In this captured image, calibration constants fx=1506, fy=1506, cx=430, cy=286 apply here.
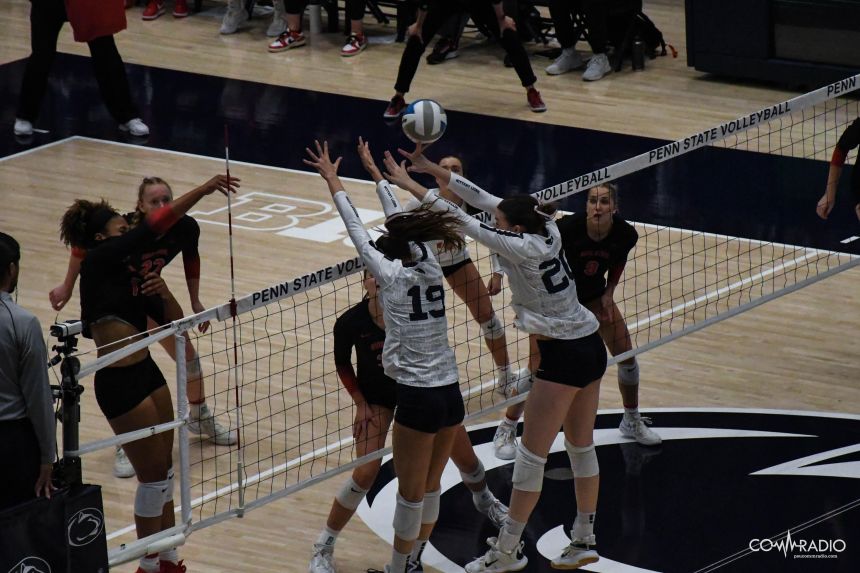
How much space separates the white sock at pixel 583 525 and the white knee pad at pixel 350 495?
1014 mm

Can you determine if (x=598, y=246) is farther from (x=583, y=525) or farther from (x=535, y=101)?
(x=535, y=101)

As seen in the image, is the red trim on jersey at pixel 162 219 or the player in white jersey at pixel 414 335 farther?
the red trim on jersey at pixel 162 219

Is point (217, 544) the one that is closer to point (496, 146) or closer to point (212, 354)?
point (212, 354)

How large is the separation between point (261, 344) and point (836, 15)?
24.1ft

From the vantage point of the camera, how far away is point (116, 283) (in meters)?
6.99

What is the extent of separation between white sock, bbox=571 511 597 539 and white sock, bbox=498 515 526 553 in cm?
26

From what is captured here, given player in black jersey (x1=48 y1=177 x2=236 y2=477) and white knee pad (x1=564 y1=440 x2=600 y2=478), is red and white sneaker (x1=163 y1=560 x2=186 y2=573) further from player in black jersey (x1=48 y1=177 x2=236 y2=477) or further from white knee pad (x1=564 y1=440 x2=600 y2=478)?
white knee pad (x1=564 y1=440 x2=600 y2=478)

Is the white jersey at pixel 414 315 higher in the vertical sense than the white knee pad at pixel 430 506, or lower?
higher

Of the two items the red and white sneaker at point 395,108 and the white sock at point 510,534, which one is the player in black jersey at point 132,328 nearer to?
the white sock at point 510,534

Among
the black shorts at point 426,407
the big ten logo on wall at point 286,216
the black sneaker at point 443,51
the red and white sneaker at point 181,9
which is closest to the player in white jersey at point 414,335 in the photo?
the black shorts at point 426,407

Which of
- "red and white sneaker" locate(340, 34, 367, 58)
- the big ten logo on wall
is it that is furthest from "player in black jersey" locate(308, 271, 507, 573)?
"red and white sneaker" locate(340, 34, 367, 58)

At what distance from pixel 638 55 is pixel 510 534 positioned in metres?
9.26

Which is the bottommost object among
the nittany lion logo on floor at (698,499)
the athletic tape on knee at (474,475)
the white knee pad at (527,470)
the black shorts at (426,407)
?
the nittany lion logo on floor at (698,499)

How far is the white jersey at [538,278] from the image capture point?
662cm
